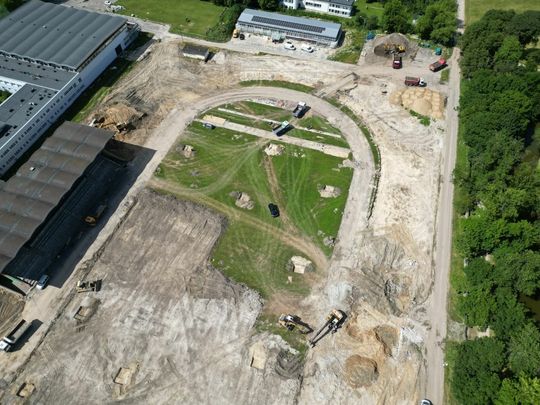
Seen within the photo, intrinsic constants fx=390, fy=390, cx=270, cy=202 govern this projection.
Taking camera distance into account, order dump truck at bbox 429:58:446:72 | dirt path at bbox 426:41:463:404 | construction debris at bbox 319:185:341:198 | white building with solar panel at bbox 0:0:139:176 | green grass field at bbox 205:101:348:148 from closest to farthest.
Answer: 1. dirt path at bbox 426:41:463:404
2. construction debris at bbox 319:185:341:198
3. white building with solar panel at bbox 0:0:139:176
4. green grass field at bbox 205:101:348:148
5. dump truck at bbox 429:58:446:72

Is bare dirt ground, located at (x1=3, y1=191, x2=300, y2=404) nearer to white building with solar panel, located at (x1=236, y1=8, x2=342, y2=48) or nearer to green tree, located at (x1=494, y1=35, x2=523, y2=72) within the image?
white building with solar panel, located at (x1=236, y1=8, x2=342, y2=48)

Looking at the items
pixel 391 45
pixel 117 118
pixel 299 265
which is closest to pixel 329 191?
pixel 299 265

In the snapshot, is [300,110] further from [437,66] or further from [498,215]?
[498,215]

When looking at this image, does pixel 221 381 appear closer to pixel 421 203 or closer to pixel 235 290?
pixel 235 290

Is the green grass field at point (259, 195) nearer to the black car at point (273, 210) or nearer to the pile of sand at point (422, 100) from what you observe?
the black car at point (273, 210)

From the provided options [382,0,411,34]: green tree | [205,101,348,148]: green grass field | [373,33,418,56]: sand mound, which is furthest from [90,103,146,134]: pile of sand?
[382,0,411,34]: green tree

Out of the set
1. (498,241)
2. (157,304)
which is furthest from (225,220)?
(498,241)
